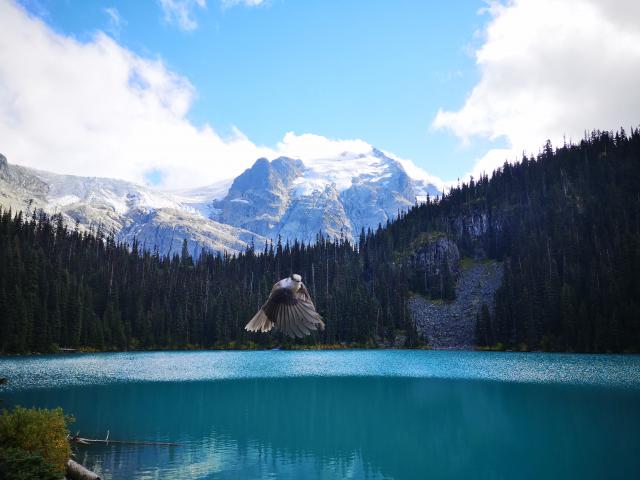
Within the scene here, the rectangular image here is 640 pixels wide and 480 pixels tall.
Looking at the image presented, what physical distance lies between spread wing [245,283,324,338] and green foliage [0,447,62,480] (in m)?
7.51

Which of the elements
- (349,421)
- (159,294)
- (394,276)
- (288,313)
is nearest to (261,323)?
(288,313)

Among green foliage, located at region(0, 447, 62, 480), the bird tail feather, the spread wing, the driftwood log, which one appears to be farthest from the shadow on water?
the spread wing

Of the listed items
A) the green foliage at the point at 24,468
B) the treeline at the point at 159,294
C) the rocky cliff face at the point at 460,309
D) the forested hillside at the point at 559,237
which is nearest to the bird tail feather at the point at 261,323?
the green foliage at the point at 24,468

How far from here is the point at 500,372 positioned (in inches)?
2387

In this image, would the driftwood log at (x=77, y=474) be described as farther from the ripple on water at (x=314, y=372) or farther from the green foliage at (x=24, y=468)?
the ripple on water at (x=314, y=372)

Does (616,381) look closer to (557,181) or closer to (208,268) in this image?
(557,181)

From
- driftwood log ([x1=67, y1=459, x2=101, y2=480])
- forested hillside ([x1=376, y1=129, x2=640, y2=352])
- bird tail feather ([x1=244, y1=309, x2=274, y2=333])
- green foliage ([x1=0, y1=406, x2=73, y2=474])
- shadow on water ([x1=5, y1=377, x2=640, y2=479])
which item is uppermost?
forested hillside ([x1=376, y1=129, x2=640, y2=352])

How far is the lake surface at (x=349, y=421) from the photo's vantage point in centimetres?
2417

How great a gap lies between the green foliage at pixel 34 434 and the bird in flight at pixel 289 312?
430 inches

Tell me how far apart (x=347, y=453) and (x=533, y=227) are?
133504 mm

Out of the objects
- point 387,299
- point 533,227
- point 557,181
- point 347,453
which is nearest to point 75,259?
point 387,299

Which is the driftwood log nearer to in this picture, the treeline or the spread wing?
the spread wing

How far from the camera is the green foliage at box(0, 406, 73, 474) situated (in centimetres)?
1554

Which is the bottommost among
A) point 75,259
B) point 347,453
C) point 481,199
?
point 347,453
